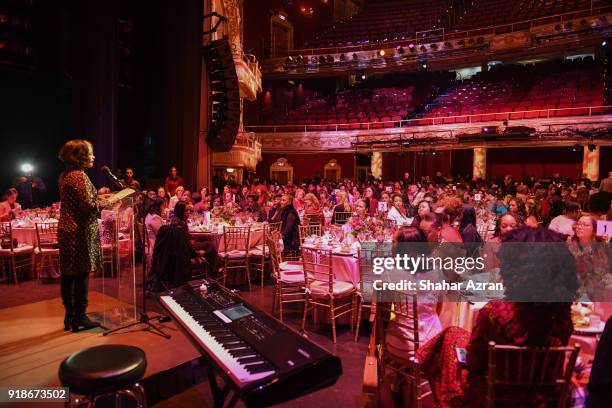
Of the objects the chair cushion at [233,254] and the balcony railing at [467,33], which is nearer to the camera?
the chair cushion at [233,254]

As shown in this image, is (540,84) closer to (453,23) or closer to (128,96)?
(453,23)

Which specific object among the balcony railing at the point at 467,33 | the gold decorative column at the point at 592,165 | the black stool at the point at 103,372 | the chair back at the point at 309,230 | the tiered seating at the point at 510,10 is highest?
the tiered seating at the point at 510,10

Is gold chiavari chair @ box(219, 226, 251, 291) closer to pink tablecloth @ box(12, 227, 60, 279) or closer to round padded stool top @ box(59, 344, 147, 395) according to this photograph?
pink tablecloth @ box(12, 227, 60, 279)

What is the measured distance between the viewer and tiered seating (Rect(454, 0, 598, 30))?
1975 cm

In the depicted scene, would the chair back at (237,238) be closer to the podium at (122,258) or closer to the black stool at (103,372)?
the podium at (122,258)

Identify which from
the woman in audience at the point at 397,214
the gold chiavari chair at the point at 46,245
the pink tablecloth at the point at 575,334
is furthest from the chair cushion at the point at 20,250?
the pink tablecloth at the point at 575,334

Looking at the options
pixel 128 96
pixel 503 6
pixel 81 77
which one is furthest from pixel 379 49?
pixel 81 77

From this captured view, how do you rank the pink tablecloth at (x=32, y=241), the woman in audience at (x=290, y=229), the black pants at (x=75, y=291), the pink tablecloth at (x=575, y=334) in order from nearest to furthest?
1. the pink tablecloth at (x=575, y=334)
2. the black pants at (x=75, y=291)
3. the pink tablecloth at (x=32, y=241)
4. the woman in audience at (x=290, y=229)

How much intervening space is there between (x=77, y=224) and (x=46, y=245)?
124 inches

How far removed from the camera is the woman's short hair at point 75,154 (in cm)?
364

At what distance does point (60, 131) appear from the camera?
10.4 metres

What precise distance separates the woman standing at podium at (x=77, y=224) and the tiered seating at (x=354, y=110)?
52.8ft

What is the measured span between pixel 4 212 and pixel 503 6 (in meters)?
24.4

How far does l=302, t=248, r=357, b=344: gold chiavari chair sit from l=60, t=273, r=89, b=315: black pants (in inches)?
81.4
